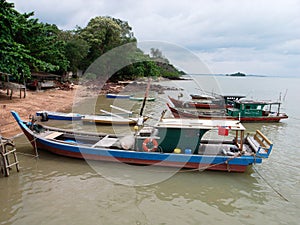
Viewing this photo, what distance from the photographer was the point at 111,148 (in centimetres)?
996

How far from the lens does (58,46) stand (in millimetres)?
28844

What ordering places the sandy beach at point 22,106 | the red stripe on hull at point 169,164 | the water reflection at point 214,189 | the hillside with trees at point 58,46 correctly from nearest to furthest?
the water reflection at point 214,189
the red stripe on hull at point 169,164
the sandy beach at point 22,106
the hillside with trees at point 58,46

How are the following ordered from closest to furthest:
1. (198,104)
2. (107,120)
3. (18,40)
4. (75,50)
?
(107,120) → (18,40) → (198,104) → (75,50)

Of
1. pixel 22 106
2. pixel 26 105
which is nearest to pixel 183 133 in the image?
pixel 22 106

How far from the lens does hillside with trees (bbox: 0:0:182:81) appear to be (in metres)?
18.5

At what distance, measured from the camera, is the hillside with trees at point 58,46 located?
18.5 meters

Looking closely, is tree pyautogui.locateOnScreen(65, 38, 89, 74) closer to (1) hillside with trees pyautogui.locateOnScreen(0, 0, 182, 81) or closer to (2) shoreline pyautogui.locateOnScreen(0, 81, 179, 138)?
(1) hillside with trees pyautogui.locateOnScreen(0, 0, 182, 81)

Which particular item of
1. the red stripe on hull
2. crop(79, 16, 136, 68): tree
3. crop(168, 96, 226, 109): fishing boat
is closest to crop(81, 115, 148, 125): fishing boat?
the red stripe on hull

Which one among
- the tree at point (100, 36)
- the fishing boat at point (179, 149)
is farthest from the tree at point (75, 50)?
the fishing boat at point (179, 149)

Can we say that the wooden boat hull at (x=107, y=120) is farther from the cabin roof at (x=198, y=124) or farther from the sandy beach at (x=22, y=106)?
the cabin roof at (x=198, y=124)

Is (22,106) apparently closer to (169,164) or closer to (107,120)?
(107,120)

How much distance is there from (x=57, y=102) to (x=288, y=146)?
72.1ft

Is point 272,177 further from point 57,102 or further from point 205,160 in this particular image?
point 57,102

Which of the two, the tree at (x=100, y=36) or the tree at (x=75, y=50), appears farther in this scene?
the tree at (x=100, y=36)
